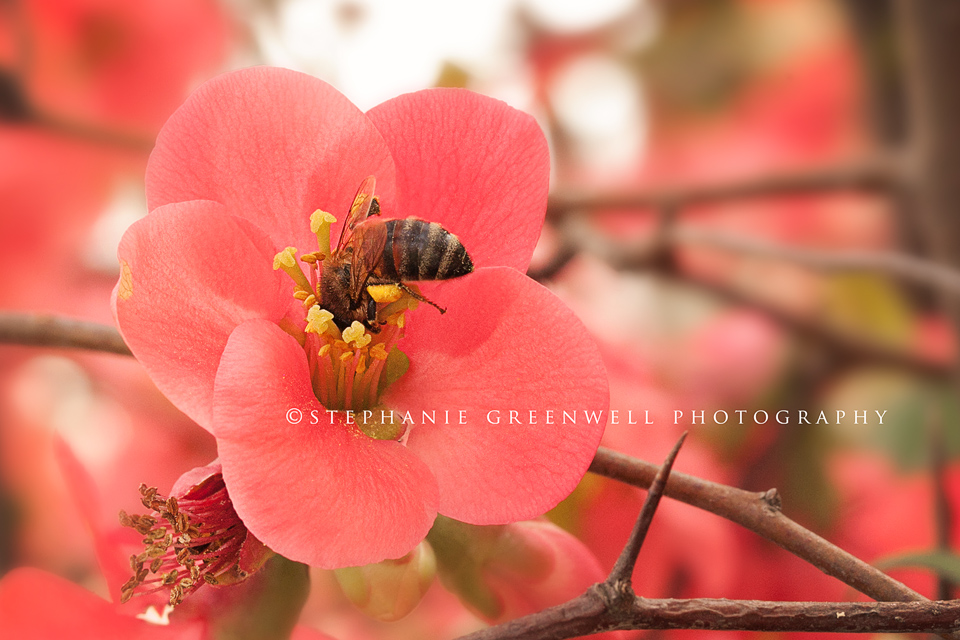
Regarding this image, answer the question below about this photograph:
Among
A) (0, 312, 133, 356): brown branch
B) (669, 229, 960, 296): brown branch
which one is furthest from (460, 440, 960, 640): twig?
(669, 229, 960, 296): brown branch

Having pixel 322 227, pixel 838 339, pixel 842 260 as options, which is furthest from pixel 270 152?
pixel 838 339

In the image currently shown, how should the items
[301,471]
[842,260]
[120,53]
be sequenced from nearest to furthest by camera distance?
[301,471]
[842,260]
[120,53]

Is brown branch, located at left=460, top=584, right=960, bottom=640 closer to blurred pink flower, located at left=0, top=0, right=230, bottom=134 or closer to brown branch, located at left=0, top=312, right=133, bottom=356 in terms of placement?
brown branch, located at left=0, top=312, right=133, bottom=356

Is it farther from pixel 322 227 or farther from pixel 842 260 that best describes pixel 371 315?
pixel 842 260

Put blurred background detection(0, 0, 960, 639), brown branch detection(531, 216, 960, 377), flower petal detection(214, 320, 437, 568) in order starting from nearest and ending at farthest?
flower petal detection(214, 320, 437, 568) < blurred background detection(0, 0, 960, 639) < brown branch detection(531, 216, 960, 377)

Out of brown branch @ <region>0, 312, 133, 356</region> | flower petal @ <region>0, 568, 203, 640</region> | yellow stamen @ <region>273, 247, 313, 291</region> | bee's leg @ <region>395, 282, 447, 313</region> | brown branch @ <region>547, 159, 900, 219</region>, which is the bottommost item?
flower petal @ <region>0, 568, 203, 640</region>

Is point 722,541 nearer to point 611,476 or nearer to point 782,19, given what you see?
point 611,476

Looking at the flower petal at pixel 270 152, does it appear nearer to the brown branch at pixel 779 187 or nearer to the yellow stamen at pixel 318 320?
the yellow stamen at pixel 318 320

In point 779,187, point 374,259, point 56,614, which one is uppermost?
point 779,187
